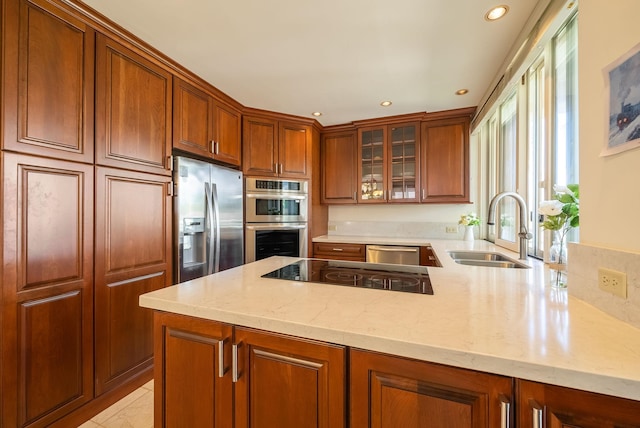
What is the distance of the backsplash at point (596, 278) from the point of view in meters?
0.76

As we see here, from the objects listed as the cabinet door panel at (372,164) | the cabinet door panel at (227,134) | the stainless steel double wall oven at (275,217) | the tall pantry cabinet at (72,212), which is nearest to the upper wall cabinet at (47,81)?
the tall pantry cabinet at (72,212)

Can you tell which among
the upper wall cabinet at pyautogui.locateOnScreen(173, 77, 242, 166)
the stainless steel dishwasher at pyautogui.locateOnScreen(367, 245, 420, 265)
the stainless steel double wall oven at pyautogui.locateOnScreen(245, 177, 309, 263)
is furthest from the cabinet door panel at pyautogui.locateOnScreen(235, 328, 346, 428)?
the stainless steel dishwasher at pyautogui.locateOnScreen(367, 245, 420, 265)

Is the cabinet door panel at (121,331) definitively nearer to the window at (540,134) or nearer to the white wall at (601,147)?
the white wall at (601,147)

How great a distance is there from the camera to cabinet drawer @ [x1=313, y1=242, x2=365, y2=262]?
3.18 metres

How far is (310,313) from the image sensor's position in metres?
0.84

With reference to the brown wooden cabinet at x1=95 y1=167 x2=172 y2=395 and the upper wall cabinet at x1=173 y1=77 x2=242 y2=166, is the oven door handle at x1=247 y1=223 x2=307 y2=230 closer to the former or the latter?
the upper wall cabinet at x1=173 y1=77 x2=242 y2=166

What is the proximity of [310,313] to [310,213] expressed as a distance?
2.51 meters

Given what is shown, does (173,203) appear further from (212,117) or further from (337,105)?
(337,105)

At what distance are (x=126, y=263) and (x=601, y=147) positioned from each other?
97.4 inches

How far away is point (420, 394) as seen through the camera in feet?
2.22

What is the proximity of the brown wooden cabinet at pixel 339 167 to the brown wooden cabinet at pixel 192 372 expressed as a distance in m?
2.78

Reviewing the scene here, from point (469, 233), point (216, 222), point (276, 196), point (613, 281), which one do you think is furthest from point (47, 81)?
point (469, 233)

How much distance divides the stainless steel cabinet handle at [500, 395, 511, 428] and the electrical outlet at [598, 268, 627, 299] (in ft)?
1.78

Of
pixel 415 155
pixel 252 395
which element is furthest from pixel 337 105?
pixel 252 395
